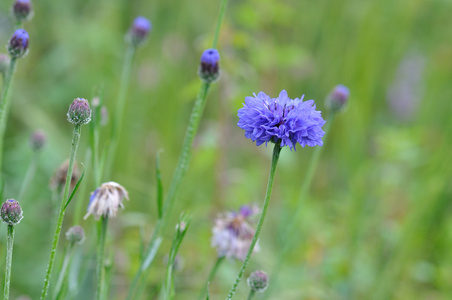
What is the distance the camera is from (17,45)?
868 millimetres

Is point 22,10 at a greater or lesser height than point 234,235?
greater

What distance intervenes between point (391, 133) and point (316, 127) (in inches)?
45.4

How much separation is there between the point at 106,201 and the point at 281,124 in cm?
28

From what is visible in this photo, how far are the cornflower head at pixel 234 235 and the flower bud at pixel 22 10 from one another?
1.69 ft

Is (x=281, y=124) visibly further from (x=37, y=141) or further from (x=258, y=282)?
(x=37, y=141)

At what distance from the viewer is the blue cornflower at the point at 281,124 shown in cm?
71

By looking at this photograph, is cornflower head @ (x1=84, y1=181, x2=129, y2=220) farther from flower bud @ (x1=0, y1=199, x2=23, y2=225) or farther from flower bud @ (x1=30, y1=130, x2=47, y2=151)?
flower bud @ (x1=30, y1=130, x2=47, y2=151)

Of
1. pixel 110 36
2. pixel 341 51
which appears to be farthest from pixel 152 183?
pixel 341 51

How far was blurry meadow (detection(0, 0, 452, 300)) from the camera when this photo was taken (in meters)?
1.61

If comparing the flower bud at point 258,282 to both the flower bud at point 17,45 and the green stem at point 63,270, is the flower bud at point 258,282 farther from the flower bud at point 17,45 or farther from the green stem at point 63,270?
the flower bud at point 17,45

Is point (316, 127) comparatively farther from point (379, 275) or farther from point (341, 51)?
point (341, 51)

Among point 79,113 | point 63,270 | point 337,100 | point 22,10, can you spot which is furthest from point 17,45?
point 337,100

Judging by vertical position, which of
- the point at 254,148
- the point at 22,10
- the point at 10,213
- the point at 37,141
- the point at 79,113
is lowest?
the point at 10,213

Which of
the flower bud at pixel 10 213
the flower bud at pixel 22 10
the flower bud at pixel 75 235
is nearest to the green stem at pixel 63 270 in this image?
the flower bud at pixel 75 235
